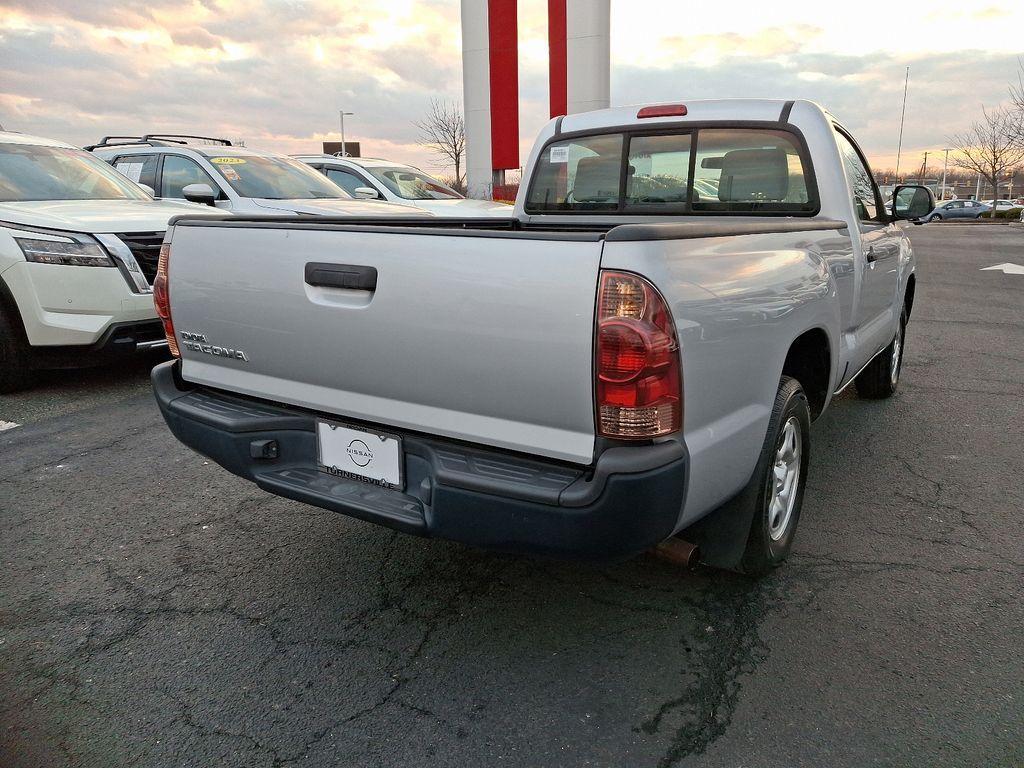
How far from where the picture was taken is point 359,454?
2.51 metres

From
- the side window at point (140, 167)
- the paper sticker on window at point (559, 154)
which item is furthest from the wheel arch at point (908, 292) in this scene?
the side window at point (140, 167)

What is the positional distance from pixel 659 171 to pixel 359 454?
2.45 metres

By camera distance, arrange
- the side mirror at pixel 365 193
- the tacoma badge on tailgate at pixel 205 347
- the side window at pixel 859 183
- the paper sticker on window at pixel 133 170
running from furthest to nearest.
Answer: the side mirror at pixel 365 193 < the paper sticker on window at pixel 133 170 < the side window at pixel 859 183 < the tacoma badge on tailgate at pixel 205 347

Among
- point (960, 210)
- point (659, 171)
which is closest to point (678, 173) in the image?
point (659, 171)

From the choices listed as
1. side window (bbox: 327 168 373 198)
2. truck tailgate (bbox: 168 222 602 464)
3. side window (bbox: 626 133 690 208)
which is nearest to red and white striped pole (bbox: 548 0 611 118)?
side window (bbox: 327 168 373 198)

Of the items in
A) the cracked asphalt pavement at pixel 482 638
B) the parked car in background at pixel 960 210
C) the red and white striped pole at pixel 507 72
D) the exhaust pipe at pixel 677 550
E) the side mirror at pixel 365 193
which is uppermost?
the red and white striped pole at pixel 507 72

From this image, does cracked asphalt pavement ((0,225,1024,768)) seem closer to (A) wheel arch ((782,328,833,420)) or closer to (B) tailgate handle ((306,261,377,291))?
(A) wheel arch ((782,328,833,420))

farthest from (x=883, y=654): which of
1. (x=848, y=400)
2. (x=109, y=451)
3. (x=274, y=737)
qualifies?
(x=109, y=451)

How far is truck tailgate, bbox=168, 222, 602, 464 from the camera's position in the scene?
2062mm

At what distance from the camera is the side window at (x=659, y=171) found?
407cm

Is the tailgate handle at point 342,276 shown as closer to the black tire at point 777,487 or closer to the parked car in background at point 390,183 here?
the black tire at point 777,487

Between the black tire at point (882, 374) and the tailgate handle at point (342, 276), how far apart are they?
13.4ft

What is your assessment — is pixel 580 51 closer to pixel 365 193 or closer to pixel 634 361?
pixel 365 193

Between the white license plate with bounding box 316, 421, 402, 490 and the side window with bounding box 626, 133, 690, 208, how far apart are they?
7.68 feet
